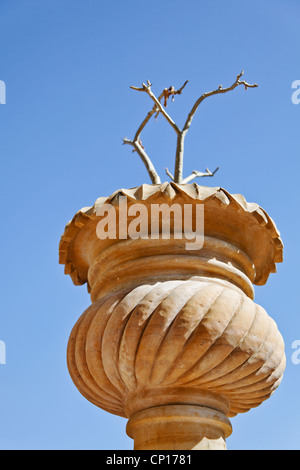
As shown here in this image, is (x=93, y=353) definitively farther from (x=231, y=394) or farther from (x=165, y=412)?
(x=231, y=394)

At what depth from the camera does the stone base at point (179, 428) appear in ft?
11.0

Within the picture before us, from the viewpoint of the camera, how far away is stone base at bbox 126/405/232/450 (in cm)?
335

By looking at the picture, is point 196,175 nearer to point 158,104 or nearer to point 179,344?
point 158,104

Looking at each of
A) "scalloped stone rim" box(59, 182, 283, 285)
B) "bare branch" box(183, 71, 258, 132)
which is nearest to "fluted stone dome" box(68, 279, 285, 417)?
"scalloped stone rim" box(59, 182, 283, 285)

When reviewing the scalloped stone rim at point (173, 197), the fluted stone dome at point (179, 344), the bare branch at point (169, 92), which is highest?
the bare branch at point (169, 92)

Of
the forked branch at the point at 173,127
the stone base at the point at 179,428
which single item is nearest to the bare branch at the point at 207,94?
the forked branch at the point at 173,127

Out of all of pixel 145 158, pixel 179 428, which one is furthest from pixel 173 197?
pixel 179 428

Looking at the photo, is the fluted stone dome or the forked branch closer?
the fluted stone dome

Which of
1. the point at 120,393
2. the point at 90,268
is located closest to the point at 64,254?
the point at 90,268

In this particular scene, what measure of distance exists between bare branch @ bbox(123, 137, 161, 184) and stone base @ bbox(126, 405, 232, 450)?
5.62ft

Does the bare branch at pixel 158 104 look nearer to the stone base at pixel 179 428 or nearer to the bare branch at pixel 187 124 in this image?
the bare branch at pixel 187 124

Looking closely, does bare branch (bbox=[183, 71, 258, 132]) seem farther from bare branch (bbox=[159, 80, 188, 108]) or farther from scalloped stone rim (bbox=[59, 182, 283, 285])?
scalloped stone rim (bbox=[59, 182, 283, 285])

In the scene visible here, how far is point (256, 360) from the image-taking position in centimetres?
341
